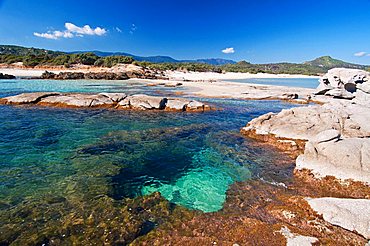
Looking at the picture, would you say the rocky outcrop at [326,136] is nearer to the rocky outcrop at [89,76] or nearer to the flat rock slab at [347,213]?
the flat rock slab at [347,213]

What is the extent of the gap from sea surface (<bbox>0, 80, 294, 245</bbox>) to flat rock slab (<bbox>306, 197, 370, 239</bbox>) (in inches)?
88.4

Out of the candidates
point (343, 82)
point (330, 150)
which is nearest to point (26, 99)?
→ point (330, 150)

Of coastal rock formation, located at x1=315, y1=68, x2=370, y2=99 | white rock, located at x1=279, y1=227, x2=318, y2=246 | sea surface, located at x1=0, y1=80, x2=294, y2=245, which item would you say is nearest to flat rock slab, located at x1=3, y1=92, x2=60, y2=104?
sea surface, located at x1=0, y1=80, x2=294, y2=245

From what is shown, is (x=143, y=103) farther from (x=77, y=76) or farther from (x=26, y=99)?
(x=77, y=76)

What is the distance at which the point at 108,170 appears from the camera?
9297 mm

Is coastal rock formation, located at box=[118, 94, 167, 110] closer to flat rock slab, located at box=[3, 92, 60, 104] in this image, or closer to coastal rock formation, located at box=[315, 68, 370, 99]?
flat rock slab, located at box=[3, 92, 60, 104]

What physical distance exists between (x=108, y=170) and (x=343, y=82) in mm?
32471

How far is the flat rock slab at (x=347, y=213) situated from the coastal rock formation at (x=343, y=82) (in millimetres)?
26424

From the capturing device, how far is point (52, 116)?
18078mm

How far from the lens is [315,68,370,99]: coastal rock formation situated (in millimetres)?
27102

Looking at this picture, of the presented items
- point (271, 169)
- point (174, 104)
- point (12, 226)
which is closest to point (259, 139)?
point (271, 169)

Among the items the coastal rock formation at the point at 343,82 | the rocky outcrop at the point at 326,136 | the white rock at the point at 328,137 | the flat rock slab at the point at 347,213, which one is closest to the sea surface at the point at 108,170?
the rocky outcrop at the point at 326,136

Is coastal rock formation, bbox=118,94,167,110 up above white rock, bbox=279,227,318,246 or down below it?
above

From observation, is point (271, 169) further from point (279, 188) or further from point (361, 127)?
point (361, 127)
